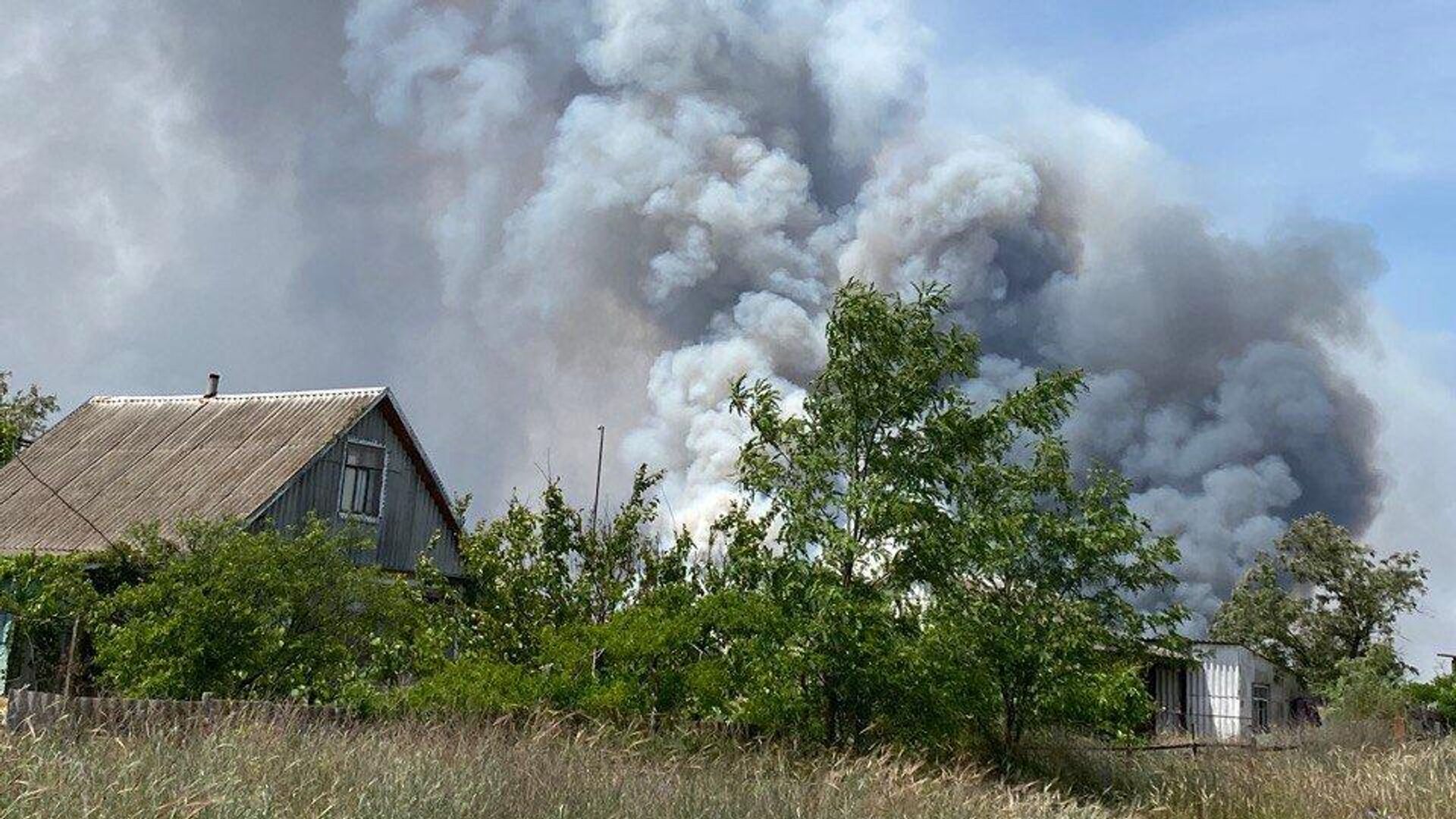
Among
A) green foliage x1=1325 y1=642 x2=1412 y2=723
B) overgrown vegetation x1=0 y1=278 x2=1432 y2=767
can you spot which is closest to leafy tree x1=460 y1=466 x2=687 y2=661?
overgrown vegetation x1=0 y1=278 x2=1432 y2=767

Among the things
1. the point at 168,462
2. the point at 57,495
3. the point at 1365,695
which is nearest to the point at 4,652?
the point at 57,495

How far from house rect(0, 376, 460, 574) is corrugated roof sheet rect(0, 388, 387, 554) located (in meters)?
0.04

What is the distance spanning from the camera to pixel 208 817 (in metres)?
7.55

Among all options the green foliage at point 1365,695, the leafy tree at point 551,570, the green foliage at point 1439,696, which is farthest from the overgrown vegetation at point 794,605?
the green foliage at point 1439,696

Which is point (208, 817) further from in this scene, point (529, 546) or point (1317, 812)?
point (1317, 812)

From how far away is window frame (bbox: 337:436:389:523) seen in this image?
29.0 metres

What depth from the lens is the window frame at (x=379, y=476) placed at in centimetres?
2903

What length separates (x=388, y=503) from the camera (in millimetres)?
30406

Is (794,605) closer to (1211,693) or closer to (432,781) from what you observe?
(432,781)

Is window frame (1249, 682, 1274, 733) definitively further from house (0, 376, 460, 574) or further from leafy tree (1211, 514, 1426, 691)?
house (0, 376, 460, 574)

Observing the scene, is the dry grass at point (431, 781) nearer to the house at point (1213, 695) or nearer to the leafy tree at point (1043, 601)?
the leafy tree at point (1043, 601)

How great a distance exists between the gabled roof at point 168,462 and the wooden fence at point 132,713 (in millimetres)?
14356

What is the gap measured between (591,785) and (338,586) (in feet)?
34.7

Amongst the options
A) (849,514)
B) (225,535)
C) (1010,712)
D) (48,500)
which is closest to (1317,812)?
(1010,712)
